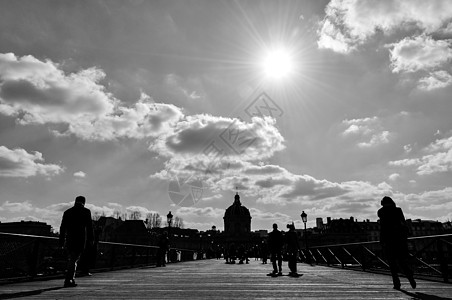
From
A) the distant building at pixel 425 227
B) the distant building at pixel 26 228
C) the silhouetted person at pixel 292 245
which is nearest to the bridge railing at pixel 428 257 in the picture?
the silhouetted person at pixel 292 245

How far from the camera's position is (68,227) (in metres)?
8.44

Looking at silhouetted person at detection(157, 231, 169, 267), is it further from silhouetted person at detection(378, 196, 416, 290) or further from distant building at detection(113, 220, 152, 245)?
distant building at detection(113, 220, 152, 245)

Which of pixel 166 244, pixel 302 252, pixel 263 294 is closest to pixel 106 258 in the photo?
pixel 166 244

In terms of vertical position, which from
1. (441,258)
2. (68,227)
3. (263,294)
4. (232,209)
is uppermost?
(232,209)

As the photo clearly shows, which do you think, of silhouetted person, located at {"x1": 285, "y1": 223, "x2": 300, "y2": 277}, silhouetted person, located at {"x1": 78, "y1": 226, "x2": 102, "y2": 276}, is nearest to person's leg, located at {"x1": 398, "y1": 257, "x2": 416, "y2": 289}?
silhouetted person, located at {"x1": 285, "y1": 223, "x2": 300, "y2": 277}

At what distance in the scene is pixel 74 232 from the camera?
8430mm

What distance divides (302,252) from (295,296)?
2532 cm

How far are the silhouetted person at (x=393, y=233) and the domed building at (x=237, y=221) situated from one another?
376 feet

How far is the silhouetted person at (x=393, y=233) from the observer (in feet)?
25.4

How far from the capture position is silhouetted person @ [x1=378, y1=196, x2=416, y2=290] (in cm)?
773

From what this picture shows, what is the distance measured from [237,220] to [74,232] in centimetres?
11625

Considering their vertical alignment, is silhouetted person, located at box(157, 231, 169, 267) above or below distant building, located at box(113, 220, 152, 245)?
below

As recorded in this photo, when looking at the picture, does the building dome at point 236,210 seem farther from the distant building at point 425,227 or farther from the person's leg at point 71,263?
the person's leg at point 71,263

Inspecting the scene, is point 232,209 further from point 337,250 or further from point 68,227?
point 68,227
